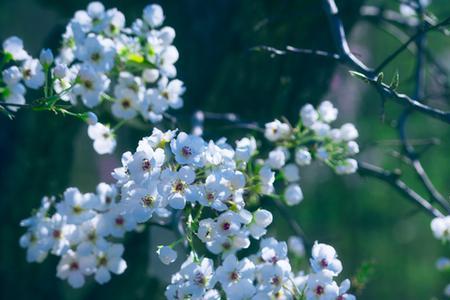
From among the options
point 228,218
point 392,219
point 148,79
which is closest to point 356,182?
point 392,219

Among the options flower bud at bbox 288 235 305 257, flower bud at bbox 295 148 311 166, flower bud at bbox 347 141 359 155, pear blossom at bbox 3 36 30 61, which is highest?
pear blossom at bbox 3 36 30 61

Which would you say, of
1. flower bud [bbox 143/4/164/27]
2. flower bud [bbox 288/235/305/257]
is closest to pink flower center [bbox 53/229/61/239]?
flower bud [bbox 143/4/164/27]

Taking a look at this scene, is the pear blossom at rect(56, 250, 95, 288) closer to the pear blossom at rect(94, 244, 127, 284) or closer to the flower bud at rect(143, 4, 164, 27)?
the pear blossom at rect(94, 244, 127, 284)

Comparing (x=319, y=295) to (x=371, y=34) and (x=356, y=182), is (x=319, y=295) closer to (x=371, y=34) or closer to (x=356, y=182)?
(x=356, y=182)

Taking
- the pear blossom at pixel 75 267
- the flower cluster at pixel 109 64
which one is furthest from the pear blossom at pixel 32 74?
the pear blossom at pixel 75 267

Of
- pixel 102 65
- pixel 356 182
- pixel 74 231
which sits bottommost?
pixel 356 182

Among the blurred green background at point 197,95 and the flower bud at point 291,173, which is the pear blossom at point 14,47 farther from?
the flower bud at point 291,173
